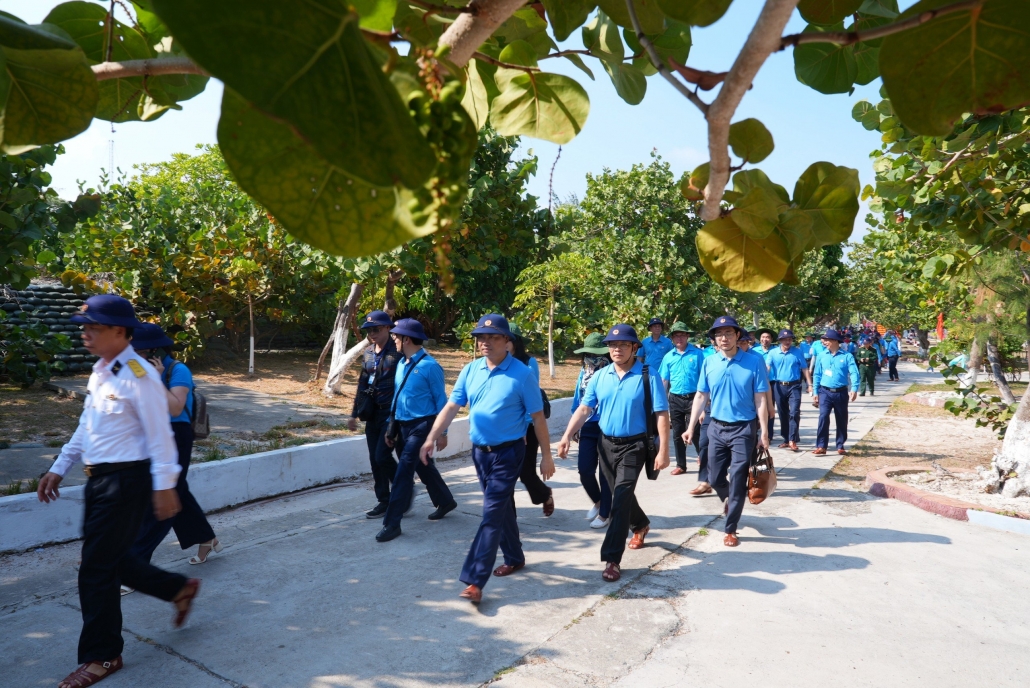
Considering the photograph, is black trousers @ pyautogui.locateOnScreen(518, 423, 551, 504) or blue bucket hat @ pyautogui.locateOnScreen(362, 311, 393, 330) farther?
blue bucket hat @ pyautogui.locateOnScreen(362, 311, 393, 330)

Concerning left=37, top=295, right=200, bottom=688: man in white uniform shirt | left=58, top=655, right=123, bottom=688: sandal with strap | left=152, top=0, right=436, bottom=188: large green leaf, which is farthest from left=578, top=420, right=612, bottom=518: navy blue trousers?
left=152, top=0, right=436, bottom=188: large green leaf

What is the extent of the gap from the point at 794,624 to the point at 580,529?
2.18 m

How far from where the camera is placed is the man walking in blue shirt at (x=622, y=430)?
4.93 m

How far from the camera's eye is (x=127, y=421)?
3.38 meters

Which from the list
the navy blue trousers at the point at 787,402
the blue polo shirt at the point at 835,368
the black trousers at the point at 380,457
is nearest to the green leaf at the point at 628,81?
the black trousers at the point at 380,457

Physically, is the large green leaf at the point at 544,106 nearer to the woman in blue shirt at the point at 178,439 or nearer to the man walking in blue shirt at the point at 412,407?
the woman in blue shirt at the point at 178,439

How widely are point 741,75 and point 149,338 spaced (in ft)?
14.4

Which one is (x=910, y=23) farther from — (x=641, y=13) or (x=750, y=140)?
(x=641, y=13)

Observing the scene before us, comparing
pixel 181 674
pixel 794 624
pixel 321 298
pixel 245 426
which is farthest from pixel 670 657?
pixel 321 298

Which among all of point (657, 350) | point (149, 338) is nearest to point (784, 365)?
point (657, 350)

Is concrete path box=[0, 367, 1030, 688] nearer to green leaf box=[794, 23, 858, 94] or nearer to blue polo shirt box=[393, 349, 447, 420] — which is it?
blue polo shirt box=[393, 349, 447, 420]

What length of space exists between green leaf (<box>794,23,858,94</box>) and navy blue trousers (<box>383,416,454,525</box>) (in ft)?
15.1

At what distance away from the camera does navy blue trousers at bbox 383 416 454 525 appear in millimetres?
5637

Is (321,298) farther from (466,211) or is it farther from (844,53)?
(844,53)
